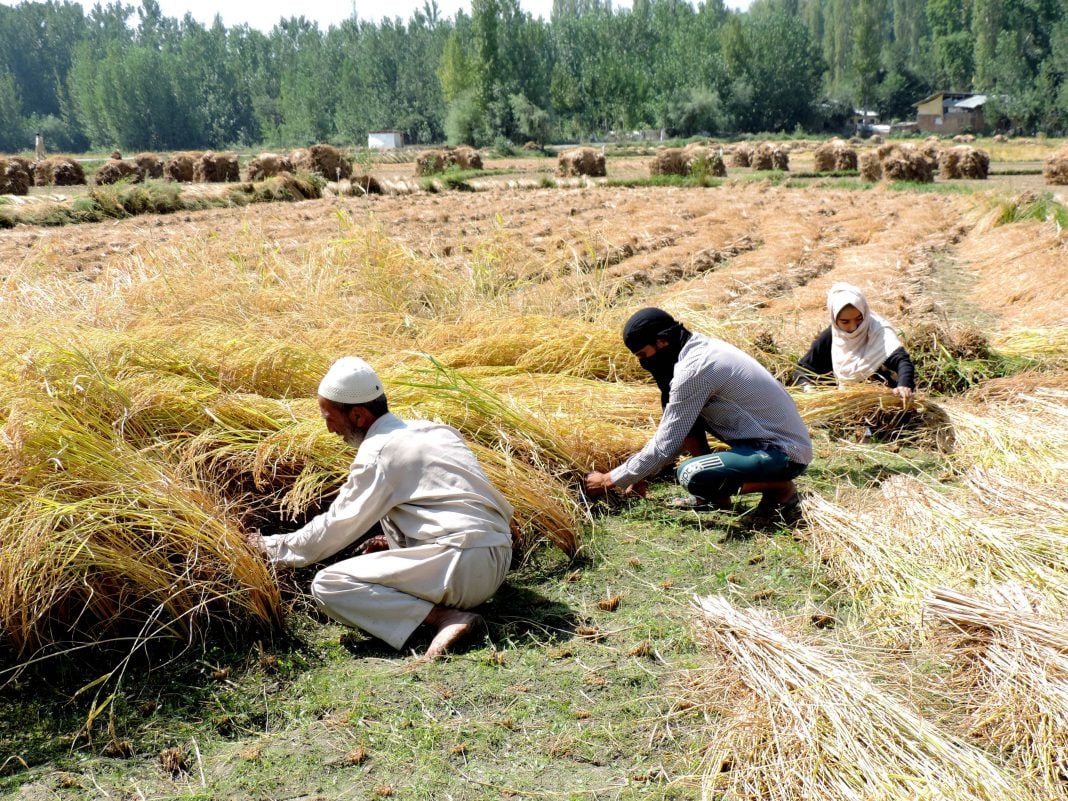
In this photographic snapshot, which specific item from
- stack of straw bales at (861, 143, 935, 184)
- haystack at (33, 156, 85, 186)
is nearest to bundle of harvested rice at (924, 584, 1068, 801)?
stack of straw bales at (861, 143, 935, 184)

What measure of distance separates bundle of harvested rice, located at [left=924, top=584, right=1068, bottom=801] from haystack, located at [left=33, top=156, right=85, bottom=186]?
2759 centimetres

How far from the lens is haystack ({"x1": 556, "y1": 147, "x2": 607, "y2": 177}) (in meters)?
26.9

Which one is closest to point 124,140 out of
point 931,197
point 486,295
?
point 931,197

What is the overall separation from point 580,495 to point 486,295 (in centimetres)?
276

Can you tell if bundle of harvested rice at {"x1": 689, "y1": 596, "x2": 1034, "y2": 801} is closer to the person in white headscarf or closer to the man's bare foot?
the man's bare foot

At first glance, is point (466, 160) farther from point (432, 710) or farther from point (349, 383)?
point (432, 710)

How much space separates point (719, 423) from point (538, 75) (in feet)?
199

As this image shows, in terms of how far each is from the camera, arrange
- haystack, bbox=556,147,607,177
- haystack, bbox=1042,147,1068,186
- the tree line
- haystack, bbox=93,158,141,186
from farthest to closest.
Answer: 1. the tree line
2. haystack, bbox=556,147,607,177
3. haystack, bbox=93,158,141,186
4. haystack, bbox=1042,147,1068,186

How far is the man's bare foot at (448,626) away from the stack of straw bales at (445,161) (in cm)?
2550

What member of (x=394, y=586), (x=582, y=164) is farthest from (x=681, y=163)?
(x=394, y=586)

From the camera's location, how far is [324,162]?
2498cm

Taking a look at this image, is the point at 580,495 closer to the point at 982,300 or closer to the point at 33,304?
the point at 33,304

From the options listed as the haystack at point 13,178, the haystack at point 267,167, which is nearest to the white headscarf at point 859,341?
the haystack at point 267,167

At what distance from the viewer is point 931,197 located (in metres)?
17.1
